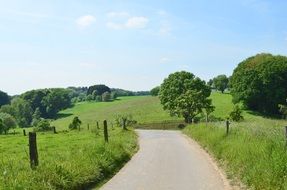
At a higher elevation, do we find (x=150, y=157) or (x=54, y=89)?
(x=54, y=89)

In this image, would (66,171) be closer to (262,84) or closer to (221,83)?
(262,84)

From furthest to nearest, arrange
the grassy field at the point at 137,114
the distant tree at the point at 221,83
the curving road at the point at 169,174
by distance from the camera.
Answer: the distant tree at the point at 221,83 → the grassy field at the point at 137,114 → the curving road at the point at 169,174

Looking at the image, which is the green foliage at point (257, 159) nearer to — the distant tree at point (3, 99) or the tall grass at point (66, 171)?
the tall grass at point (66, 171)

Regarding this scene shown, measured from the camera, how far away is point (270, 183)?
13.4 meters

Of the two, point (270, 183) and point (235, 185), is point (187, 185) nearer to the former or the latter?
point (235, 185)

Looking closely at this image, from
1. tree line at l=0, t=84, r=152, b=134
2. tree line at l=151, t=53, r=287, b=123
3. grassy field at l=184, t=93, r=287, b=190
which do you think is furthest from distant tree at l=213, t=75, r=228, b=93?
grassy field at l=184, t=93, r=287, b=190

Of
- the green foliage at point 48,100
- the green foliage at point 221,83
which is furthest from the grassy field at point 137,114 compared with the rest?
the green foliage at point 221,83

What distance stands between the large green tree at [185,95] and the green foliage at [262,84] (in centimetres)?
1284

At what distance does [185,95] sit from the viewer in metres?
87.1

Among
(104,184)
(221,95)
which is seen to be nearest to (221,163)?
(104,184)

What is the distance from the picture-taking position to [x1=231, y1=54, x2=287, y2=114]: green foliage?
9550cm

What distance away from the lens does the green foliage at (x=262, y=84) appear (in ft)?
313

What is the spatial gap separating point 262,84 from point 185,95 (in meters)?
18.7

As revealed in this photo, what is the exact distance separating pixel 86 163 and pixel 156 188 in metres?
3.55
